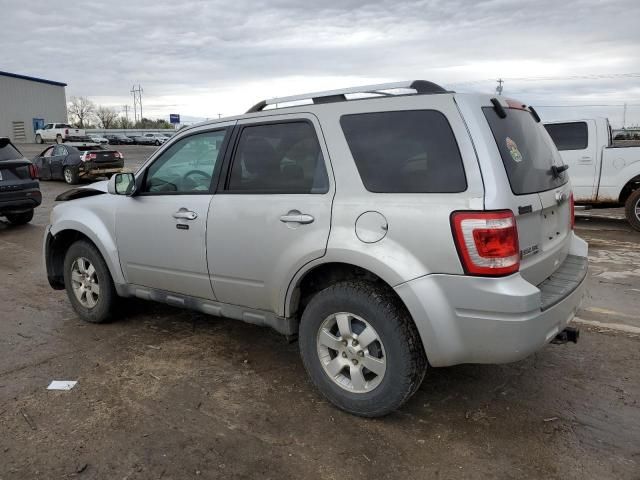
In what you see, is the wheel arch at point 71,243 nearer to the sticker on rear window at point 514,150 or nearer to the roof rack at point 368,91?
the roof rack at point 368,91

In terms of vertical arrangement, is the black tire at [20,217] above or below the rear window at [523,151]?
below

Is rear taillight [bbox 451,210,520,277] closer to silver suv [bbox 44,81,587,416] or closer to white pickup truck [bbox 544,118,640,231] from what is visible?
silver suv [bbox 44,81,587,416]

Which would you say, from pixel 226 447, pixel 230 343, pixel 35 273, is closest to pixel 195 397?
pixel 226 447

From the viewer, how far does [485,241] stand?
269cm

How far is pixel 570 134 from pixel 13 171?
10.3 metres

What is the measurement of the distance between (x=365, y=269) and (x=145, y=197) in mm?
2106

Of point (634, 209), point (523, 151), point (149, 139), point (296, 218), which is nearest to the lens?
point (523, 151)

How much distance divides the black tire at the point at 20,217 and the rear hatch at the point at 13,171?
1146 mm

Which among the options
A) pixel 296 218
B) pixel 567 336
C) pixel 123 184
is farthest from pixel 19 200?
pixel 567 336

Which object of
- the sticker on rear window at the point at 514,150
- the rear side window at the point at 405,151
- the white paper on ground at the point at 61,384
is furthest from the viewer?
the white paper on ground at the point at 61,384

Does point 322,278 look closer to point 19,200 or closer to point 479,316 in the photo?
point 479,316

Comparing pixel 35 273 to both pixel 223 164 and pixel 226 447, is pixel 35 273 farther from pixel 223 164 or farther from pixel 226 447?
pixel 226 447

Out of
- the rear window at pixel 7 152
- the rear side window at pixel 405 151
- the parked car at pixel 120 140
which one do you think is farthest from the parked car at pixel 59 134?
the rear side window at pixel 405 151

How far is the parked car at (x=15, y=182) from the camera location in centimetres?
983
